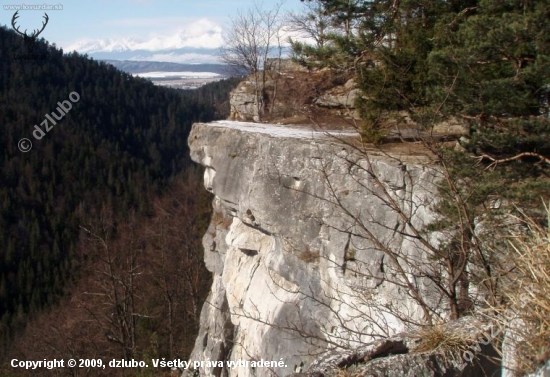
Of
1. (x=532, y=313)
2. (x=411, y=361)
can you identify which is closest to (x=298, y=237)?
(x=411, y=361)

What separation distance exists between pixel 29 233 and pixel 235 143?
45.4 metres

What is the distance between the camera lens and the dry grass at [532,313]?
2502mm

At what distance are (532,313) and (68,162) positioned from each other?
2450 inches

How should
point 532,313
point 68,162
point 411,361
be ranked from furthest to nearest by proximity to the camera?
1. point 68,162
2. point 411,361
3. point 532,313

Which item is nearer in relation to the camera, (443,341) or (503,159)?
(443,341)

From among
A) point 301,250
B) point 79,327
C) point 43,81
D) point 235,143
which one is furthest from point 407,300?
point 43,81

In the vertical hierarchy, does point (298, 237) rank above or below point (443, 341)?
below

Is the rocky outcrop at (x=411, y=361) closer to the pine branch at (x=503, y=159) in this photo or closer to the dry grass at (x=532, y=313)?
the dry grass at (x=532, y=313)

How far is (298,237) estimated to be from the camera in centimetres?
847

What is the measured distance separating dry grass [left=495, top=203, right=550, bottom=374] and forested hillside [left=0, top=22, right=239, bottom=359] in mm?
17805

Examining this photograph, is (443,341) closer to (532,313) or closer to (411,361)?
(411,361)

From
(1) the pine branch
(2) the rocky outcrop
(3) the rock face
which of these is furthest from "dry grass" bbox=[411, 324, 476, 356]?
(1) the pine branch

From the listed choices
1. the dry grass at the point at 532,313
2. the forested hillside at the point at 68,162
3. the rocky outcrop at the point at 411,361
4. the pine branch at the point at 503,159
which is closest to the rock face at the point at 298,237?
the pine branch at the point at 503,159

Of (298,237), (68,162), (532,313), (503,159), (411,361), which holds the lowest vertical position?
(68,162)
